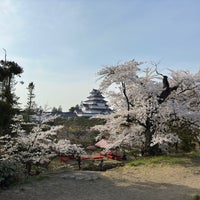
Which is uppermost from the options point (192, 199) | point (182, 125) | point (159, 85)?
point (159, 85)

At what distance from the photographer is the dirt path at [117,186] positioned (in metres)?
7.59

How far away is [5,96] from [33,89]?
21228 mm

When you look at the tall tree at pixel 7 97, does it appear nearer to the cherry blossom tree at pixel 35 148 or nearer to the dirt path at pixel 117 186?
the cherry blossom tree at pixel 35 148

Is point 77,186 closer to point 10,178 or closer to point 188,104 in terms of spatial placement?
point 10,178

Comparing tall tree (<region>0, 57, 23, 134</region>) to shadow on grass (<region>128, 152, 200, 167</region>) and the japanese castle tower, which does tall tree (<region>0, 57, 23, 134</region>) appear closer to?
shadow on grass (<region>128, 152, 200, 167</region>)

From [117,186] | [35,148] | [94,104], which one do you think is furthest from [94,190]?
[94,104]

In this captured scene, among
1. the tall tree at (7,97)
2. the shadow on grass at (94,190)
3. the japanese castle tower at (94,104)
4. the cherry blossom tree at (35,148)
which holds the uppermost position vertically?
the japanese castle tower at (94,104)

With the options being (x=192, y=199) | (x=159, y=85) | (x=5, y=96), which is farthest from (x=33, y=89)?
(x=192, y=199)

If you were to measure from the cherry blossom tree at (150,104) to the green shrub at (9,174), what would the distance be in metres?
5.49

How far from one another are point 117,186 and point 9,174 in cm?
283

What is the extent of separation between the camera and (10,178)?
336 inches

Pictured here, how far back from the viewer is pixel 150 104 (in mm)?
13141

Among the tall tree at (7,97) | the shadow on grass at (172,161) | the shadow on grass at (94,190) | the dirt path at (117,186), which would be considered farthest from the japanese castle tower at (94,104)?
the shadow on grass at (94,190)

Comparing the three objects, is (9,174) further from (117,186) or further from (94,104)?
(94,104)
